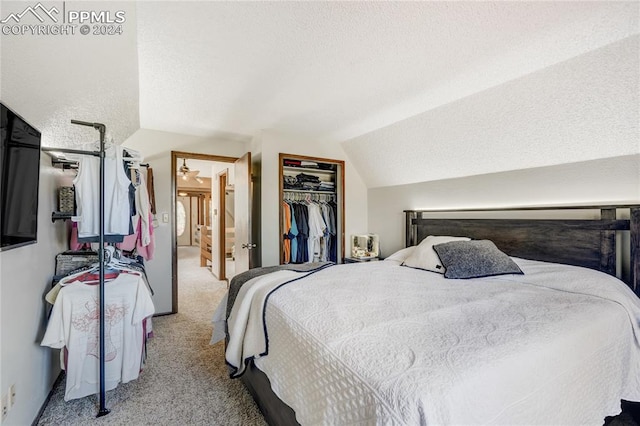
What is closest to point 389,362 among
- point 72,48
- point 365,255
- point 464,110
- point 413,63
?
point 413,63

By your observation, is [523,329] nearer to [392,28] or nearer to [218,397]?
[392,28]

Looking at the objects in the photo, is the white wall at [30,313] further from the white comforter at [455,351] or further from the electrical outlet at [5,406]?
the white comforter at [455,351]

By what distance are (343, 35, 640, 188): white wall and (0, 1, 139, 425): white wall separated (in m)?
2.42

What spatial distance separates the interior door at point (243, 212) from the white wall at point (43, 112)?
1357mm

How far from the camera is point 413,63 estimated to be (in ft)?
6.20

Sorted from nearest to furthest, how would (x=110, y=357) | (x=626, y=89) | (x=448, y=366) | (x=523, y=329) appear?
1. (x=448, y=366)
2. (x=523, y=329)
3. (x=626, y=89)
4. (x=110, y=357)

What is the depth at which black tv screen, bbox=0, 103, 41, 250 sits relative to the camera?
3.75 feet

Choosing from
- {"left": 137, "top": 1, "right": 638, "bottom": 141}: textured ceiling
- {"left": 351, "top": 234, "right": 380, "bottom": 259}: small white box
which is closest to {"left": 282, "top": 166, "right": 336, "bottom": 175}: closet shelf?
{"left": 351, "top": 234, "right": 380, "bottom": 259}: small white box

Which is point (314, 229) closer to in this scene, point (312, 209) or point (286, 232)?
point (312, 209)

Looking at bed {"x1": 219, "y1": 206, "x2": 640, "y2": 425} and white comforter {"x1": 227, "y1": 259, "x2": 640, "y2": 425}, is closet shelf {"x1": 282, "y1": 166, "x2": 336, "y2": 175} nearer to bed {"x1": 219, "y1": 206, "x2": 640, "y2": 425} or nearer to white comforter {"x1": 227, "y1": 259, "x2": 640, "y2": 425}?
bed {"x1": 219, "y1": 206, "x2": 640, "y2": 425}

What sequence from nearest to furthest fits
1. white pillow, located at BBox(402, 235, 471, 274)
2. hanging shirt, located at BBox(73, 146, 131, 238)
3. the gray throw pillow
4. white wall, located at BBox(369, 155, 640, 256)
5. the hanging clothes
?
hanging shirt, located at BBox(73, 146, 131, 238) → white wall, located at BBox(369, 155, 640, 256) → the gray throw pillow → white pillow, located at BBox(402, 235, 471, 274) → the hanging clothes

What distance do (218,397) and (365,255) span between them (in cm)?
248

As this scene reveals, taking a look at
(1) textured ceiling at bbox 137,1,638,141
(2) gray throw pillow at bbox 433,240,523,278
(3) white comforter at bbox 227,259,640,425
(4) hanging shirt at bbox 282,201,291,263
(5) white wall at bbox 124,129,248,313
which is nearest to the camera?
(3) white comforter at bbox 227,259,640,425

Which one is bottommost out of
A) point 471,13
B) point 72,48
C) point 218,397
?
point 218,397
